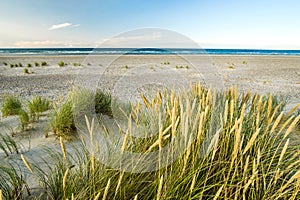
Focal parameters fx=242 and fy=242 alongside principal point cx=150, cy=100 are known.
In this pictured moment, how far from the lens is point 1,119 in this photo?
466 centimetres

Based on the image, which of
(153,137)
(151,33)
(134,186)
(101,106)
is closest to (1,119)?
(101,106)

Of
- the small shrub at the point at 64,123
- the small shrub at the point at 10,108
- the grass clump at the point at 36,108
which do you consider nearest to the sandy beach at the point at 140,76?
the small shrub at the point at 10,108

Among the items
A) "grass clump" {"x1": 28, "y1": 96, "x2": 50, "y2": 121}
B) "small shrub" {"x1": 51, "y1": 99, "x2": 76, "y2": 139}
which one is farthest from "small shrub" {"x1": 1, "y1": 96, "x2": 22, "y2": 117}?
"small shrub" {"x1": 51, "y1": 99, "x2": 76, "y2": 139}

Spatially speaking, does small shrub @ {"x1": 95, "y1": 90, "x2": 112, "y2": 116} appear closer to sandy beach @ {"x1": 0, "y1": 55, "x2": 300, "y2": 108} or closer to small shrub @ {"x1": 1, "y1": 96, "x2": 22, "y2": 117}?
small shrub @ {"x1": 1, "y1": 96, "x2": 22, "y2": 117}

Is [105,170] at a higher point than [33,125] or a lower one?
higher

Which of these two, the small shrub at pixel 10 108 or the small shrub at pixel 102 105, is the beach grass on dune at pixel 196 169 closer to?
the small shrub at pixel 102 105

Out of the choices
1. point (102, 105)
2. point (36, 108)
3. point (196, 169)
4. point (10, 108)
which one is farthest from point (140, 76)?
point (196, 169)

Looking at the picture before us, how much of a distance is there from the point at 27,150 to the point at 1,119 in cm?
193

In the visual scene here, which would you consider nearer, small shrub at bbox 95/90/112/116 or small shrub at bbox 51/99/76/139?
small shrub at bbox 51/99/76/139

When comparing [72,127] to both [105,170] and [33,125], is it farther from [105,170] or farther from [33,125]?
[105,170]

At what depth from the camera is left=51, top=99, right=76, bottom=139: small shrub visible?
3674 millimetres

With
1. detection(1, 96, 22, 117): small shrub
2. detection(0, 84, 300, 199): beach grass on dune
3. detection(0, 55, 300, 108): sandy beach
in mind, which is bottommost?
detection(0, 55, 300, 108): sandy beach

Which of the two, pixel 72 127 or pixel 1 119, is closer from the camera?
pixel 72 127

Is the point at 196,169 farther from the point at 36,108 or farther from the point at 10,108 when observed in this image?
the point at 10,108
